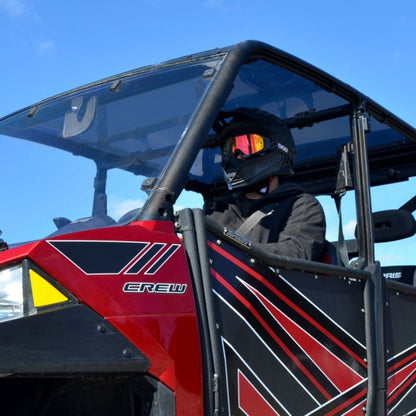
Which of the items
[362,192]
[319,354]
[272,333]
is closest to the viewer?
[272,333]

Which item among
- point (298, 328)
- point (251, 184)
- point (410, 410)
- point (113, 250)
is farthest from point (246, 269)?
point (410, 410)

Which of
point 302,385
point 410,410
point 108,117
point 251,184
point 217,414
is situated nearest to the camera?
point 217,414

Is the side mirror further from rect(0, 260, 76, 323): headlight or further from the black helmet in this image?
→ rect(0, 260, 76, 323): headlight

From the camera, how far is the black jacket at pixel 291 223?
3072 mm

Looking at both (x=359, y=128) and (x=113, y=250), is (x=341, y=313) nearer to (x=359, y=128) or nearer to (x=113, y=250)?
(x=359, y=128)

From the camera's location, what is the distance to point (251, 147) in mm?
3320

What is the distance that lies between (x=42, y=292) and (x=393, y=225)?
2.43 meters

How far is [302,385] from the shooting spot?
107 inches

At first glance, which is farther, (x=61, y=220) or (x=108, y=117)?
(x=108, y=117)

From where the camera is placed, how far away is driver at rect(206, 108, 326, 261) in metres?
3.19

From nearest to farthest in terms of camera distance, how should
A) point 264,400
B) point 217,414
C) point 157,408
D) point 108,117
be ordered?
point 157,408 < point 217,414 < point 264,400 < point 108,117

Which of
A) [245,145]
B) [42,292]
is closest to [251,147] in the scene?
[245,145]

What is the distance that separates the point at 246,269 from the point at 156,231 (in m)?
0.43

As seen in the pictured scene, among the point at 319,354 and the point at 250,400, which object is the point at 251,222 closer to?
the point at 319,354
